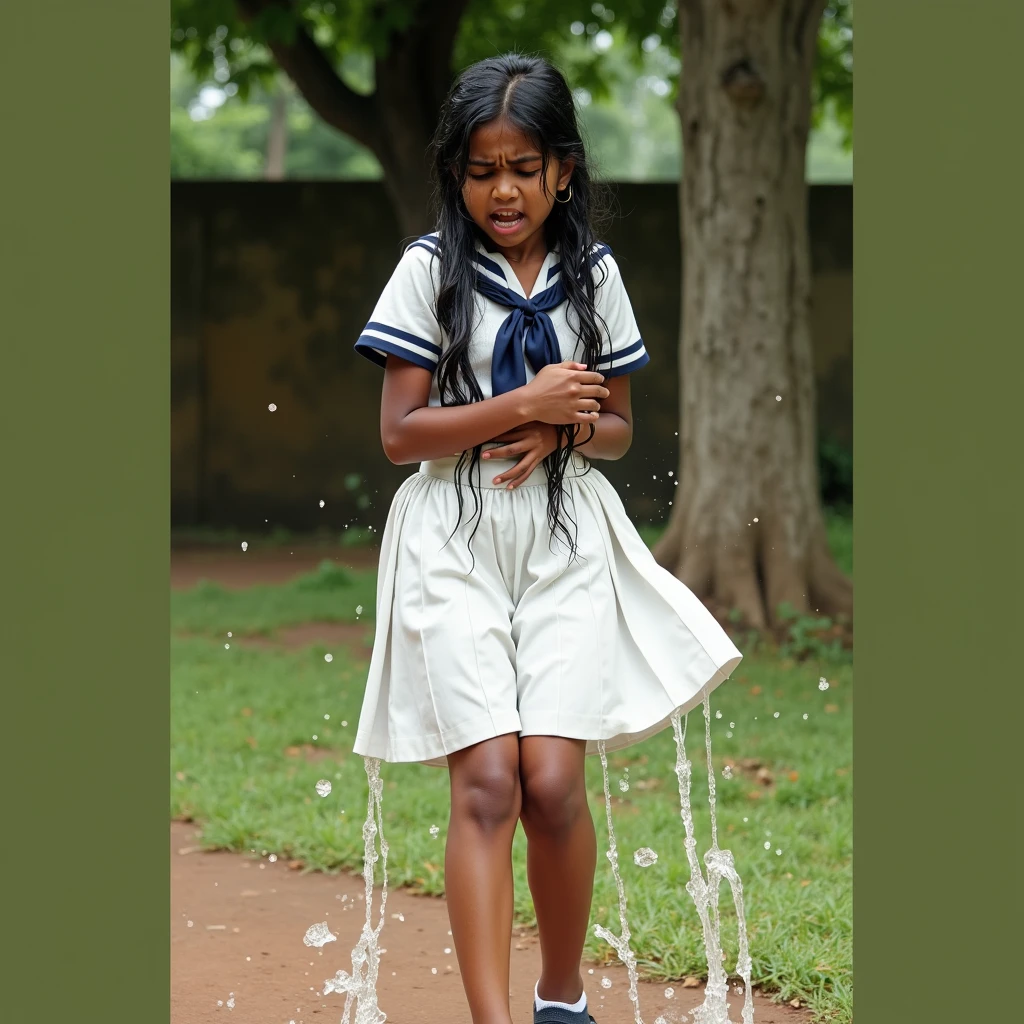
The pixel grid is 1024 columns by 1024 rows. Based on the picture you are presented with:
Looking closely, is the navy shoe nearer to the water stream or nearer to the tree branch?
the water stream

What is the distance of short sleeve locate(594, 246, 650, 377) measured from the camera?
2887mm

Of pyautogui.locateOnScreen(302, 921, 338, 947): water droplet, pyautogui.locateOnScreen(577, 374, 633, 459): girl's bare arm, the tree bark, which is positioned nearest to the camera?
pyautogui.locateOnScreen(577, 374, 633, 459): girl's bare arm

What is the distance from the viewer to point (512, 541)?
2828 millimetres

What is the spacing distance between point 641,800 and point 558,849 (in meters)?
2.36

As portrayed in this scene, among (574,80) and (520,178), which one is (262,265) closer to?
(574,80)

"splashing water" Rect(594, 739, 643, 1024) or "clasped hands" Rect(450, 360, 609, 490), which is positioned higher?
"clasped hands" Rect(450, 360, 609, 490)

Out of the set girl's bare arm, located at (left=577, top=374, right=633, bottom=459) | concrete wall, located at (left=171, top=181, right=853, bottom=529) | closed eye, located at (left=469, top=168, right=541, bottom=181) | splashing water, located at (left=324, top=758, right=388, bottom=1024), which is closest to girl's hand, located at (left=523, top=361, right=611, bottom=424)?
girl's bare arm, located at (left=577, top=374, right=633, bottom=459)

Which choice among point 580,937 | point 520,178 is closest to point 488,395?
point 520,178

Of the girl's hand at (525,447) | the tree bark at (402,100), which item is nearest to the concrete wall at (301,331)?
the tree bark at (402,100)

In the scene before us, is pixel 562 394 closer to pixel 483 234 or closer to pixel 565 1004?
pixel 483 234

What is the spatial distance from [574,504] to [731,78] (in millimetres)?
4545

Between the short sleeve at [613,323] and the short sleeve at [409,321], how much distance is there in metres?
0.34

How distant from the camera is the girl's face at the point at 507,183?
270 cm

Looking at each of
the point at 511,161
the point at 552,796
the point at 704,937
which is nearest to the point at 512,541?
the point at 552,796
